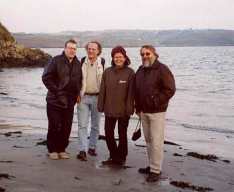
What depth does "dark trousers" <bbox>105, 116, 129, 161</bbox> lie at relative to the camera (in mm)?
8547

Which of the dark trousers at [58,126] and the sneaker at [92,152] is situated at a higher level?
the dark trousers at [58,126]

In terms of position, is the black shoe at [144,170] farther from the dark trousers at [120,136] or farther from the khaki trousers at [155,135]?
the dark trousers at [120,136]

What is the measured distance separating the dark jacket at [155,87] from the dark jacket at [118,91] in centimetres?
34

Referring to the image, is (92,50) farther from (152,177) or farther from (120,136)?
(152,177)

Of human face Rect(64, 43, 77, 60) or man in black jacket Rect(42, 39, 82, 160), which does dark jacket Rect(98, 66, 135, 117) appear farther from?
human face Rect(64, 43, 77, 60)

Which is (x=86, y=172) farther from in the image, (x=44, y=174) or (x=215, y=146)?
(x=215, y=146)

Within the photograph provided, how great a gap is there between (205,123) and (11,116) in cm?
711

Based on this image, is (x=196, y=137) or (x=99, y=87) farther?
(x=196, y=137)

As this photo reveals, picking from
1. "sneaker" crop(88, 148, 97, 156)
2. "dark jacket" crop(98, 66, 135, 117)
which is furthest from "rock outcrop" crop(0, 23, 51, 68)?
"dark jacket" crop(98, 66, 135, 117)

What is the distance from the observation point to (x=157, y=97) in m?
7.81

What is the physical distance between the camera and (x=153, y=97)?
7.83m

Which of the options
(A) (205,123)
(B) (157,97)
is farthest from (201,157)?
(A) (205,123)

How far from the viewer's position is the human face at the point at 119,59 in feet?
27.4

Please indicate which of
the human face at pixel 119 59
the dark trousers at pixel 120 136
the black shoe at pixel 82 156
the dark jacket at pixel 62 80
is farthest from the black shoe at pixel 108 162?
the human face at pixel 119 59
